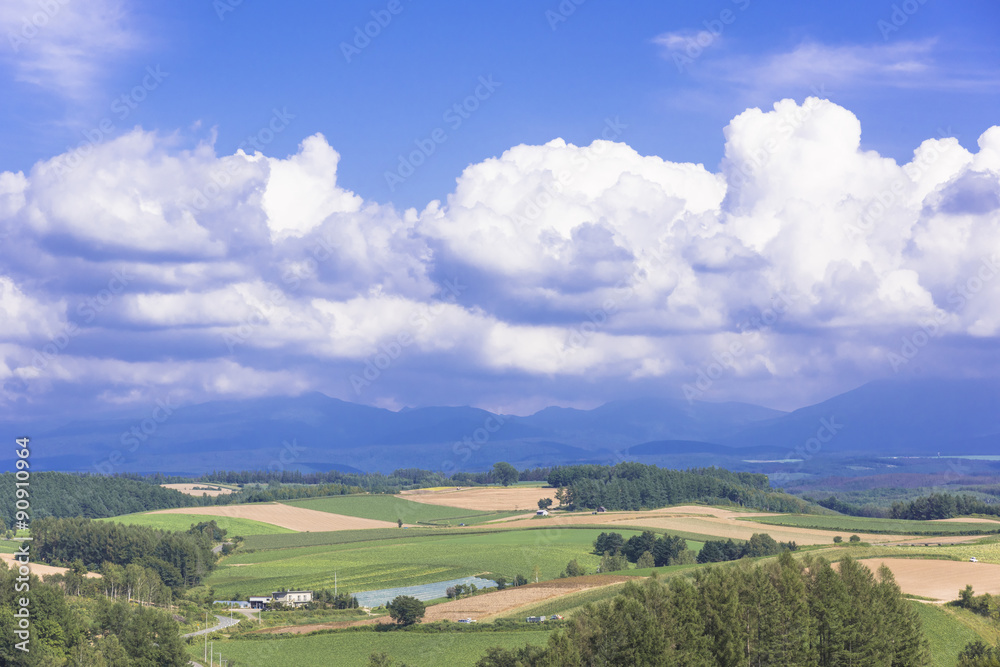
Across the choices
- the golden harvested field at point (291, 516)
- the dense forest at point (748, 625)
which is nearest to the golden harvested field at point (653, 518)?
the golden harvested field at point (291, 516)

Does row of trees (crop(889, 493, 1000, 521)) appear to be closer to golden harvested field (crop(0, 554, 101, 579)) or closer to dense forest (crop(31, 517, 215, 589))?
dense forest (crop(31, 517, 215, 589))

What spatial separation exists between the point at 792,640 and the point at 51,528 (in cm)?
11591

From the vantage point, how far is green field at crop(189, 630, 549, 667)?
209 feet

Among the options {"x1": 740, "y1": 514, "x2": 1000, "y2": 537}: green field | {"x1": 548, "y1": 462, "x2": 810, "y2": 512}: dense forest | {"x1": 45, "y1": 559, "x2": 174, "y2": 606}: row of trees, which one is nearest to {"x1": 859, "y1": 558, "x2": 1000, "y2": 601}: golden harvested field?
{"x1": 740, "y1": 514, "x2": 1000, "y2": 537}: green field

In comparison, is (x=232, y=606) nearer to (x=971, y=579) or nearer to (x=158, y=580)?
(x=158, y=580)

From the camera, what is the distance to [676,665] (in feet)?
148

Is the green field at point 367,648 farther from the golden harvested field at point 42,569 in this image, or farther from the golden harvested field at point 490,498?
the golden harvested field at point 490,498

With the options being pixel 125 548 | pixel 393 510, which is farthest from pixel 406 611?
pixel 393 510

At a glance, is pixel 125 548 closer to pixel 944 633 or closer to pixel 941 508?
pixel 944 633

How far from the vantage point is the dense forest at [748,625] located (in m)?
45.8

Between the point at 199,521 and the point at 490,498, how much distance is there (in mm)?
56594

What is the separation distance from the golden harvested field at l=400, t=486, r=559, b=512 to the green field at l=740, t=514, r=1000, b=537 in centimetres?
4536

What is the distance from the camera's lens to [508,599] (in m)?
80.8

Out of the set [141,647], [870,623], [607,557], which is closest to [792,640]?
[870,623]
